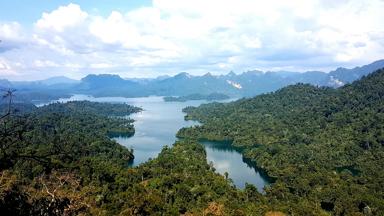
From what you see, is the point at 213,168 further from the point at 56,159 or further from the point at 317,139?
the point at 56,159

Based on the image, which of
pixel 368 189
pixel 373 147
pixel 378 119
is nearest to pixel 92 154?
pixel 368 189

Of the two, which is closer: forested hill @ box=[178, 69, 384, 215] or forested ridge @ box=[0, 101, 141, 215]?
forested ridge @ box=[0, 101, 141, 215]

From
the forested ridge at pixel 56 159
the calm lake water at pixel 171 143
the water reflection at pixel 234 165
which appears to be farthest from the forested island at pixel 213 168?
the calm lake water at pixel 171 143

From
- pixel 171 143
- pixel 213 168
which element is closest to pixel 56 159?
pixel 213 168

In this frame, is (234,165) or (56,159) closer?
(56,159)

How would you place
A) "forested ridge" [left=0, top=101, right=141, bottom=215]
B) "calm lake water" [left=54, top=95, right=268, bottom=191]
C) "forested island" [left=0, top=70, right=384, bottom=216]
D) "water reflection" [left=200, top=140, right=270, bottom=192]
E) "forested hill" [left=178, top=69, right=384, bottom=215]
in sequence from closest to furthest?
1. "forested ridge" [left=0, top=101, right=141, bottom=215]
2. "forested island" [left=0, top=70, right=384, bottom=216]
3. "forested hill" [left=178, top=69, right=384, bottom=215]
4. "water reflection" [left=200, top=140, right=270, bottom=192]
5. "calm lake water" [left=54, top=95, right=268, bottom=191]

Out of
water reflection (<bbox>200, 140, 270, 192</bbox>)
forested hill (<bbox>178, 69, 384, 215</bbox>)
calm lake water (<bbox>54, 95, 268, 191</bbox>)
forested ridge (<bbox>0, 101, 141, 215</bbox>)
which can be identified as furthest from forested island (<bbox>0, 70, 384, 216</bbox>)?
calm lake water (<bbox>54, 95, 268, 191</bbox>)

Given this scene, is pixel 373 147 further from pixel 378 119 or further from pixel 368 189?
pixel 368 189

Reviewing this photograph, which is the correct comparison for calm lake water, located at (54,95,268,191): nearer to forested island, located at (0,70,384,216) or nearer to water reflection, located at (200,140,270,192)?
water reflection, located at (200,140,270,192)

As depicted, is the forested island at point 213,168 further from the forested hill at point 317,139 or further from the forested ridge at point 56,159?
the forested hill at point 317,139
